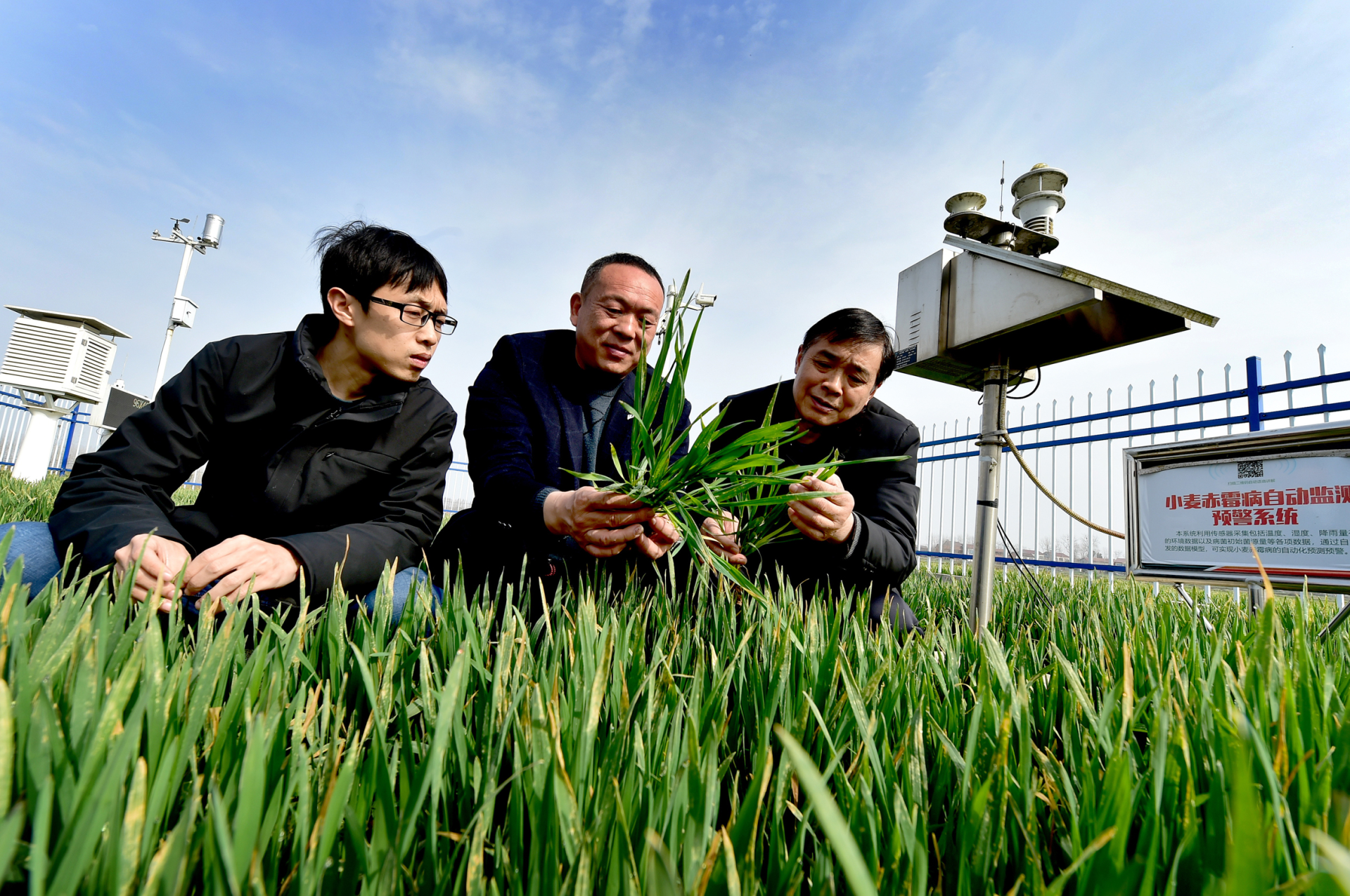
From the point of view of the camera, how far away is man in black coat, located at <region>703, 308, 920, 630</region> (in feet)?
5.63

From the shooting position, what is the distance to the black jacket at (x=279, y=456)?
1.62m

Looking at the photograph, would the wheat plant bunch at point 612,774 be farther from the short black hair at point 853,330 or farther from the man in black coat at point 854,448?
the short black hair at point 853,330

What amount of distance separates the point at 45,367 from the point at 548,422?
963 cm

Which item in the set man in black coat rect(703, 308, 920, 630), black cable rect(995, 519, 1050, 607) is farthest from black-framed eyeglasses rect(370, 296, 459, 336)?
black cable rect(995, 519, 1050, 607)

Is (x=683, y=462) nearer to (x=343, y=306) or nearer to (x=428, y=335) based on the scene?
(x=428, y=335)

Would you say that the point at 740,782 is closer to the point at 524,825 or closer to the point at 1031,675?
the point at 524,825

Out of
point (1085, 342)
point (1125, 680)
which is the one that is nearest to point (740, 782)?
point (1125, 680)

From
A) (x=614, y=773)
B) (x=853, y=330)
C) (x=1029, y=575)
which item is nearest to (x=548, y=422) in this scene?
(x=853, y=330)

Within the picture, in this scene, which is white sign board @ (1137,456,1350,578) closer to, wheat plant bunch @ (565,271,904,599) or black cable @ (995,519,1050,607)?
black cable @ (995,519,1050,607)

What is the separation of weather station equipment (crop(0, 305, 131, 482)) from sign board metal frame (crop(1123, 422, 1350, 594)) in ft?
36.2

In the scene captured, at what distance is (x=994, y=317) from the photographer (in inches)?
79.7

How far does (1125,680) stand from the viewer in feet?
2.13

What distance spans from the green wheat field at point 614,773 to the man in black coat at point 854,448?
0.74 meters

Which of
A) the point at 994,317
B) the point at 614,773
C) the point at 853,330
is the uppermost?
the point at 994,317
